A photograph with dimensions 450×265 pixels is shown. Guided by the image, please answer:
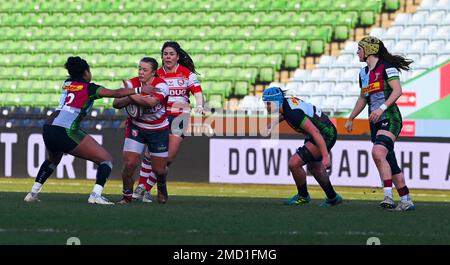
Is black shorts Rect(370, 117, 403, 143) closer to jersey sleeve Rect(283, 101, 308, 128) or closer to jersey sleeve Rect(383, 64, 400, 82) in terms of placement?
jersey sleeve Rect(383, 64, 400, 82)

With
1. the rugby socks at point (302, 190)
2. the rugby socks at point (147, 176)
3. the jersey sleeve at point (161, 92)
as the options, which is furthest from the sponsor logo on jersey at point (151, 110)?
the rugby socks at point (302, 190)

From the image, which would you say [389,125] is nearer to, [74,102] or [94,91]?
[94,91]

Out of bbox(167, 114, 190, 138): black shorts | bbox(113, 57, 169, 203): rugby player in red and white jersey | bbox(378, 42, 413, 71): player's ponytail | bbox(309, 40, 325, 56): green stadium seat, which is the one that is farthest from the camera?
bbox(309, 40, 325, 56): green stadium seat

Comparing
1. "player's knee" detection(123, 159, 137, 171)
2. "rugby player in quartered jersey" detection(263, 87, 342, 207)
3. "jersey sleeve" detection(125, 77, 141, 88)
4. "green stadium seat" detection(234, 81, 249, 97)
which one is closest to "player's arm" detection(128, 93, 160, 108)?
"jersey sleeve" detection(125, 77, 141, 88)

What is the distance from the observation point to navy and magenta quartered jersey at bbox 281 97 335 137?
46.5ft

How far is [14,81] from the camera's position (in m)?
31.0

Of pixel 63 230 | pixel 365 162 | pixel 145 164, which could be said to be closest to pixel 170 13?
pixel 365 162

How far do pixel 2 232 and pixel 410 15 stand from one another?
2040cm

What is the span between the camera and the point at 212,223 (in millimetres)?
11352

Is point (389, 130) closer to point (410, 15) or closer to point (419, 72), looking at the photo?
point (419, 72)

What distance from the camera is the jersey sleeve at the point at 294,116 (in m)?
14.2

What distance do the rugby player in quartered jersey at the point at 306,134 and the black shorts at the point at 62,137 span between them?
2441mm

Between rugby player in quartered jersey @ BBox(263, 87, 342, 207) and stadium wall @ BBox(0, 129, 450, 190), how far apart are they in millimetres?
7148

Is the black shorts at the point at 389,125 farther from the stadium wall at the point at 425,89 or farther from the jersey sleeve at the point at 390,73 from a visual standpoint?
the stadium wall at the point at 425,89
